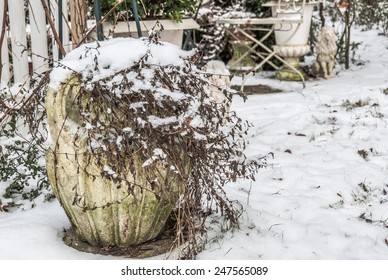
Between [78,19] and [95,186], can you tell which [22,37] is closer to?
[78,19]

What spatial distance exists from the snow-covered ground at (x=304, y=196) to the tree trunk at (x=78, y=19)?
0.95 m

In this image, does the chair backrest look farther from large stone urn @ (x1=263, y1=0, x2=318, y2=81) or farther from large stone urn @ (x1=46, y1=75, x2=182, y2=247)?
large stone urn @ (x1=46, y1=75, x2=182, y2=247)

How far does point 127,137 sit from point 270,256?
2.48ft

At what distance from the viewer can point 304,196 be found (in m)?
2.94

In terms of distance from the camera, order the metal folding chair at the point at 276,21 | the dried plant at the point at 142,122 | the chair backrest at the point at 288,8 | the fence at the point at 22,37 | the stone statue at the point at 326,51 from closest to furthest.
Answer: the dried plant at the point at 142,122 < the fence at the point at 22,37 < the metal folding chair at the point at 276,21 < the chair backrest at the point at 288,8 < the stone statue at the point at 326,51

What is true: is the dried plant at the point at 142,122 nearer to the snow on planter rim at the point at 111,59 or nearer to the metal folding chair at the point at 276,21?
the snow on planter rim at the point at 111,59

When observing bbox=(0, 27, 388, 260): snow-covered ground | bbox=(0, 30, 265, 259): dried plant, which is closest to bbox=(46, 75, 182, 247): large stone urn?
bbox=(0, 30, 265, 259): dried plant

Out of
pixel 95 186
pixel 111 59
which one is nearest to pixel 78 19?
pixel 111 59

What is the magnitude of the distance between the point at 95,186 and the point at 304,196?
122cm

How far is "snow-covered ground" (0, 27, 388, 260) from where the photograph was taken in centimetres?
235

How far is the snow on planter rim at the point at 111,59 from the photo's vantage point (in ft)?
6.86

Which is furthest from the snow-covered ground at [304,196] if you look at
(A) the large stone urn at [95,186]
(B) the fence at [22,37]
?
(B) the fence at [22,37]

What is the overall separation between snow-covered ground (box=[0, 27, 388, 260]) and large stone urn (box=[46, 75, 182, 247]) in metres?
0.18
